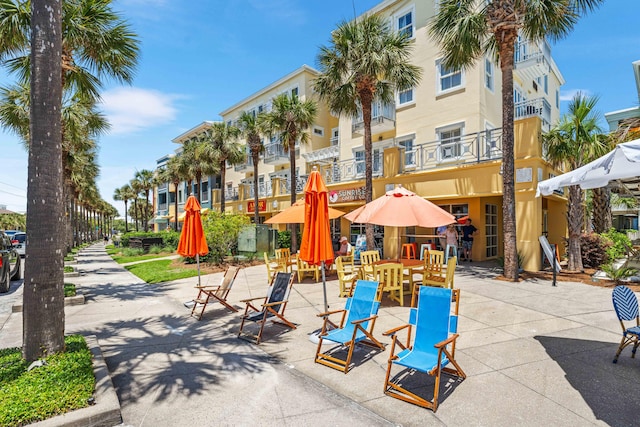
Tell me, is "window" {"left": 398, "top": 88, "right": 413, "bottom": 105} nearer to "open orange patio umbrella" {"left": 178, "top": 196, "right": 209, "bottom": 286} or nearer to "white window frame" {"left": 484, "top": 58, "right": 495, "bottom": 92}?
"white window frame" {"left": 484, "top": 58, "right": 495, "bottom": 92}

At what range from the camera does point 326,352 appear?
5.22m

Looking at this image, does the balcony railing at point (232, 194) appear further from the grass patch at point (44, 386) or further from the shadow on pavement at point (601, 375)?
the shadow on pavement at point (601, 375)

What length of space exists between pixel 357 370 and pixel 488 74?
Result: 1749cm

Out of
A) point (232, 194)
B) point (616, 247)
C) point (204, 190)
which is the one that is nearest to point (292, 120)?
point (232, 194)

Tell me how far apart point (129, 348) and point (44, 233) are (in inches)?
94.2

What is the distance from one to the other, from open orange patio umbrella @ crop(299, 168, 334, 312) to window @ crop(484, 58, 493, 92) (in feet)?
48.6

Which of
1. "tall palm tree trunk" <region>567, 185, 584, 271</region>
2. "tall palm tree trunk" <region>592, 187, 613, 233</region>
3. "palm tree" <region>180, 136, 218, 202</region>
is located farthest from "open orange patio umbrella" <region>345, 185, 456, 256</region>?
"palm tree" <region>180, 136, 218, 202</region>

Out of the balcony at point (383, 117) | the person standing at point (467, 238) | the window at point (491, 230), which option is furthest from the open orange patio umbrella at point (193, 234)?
the balcony at point (383, 117)

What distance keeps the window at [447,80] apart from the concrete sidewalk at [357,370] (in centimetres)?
1234

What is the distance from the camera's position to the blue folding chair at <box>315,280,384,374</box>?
4641 mm

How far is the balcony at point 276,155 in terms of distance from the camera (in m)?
27.1

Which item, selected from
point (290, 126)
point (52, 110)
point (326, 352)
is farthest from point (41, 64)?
point (290, 126)

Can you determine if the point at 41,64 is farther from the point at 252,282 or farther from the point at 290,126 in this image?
the point at 290,126

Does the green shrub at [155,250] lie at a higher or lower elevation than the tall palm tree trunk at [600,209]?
lower
